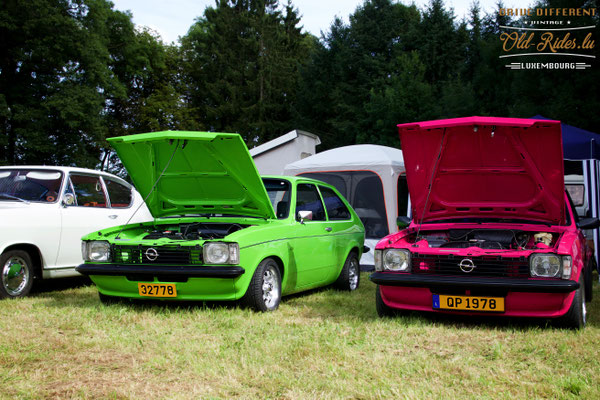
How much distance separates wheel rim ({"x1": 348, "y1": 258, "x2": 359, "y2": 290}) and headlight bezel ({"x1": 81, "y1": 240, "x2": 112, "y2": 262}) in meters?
3.23

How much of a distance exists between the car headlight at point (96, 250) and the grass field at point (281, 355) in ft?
1.72

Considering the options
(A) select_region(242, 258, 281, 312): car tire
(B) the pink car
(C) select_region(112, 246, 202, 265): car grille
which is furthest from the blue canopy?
(C) select_region(112, 246, 202, 265): car grille

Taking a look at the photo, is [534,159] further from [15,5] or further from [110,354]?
[15,5]

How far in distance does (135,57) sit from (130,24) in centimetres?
176

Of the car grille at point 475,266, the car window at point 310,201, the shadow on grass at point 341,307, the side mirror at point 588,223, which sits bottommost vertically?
the shadow on grass at point 341,307

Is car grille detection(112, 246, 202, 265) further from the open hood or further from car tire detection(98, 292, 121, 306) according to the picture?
the open hood

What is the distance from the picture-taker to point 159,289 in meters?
5.52

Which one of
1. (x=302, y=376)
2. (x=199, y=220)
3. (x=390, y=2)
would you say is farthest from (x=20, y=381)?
(x=390, y=2)

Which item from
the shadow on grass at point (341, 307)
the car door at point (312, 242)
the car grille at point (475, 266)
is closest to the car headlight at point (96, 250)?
the shadow on grass at point (341, 307)

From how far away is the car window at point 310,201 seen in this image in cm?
689

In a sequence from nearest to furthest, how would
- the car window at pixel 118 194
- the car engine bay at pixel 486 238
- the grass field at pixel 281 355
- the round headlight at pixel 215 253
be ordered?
the grass field at pixel 281 355 < the round headlight at pixel 215 253 < the car engine bay at pixel 486 238 < the car window at pixel 118 194

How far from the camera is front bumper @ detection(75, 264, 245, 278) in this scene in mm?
5273

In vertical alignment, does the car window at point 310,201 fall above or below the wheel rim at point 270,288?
above
